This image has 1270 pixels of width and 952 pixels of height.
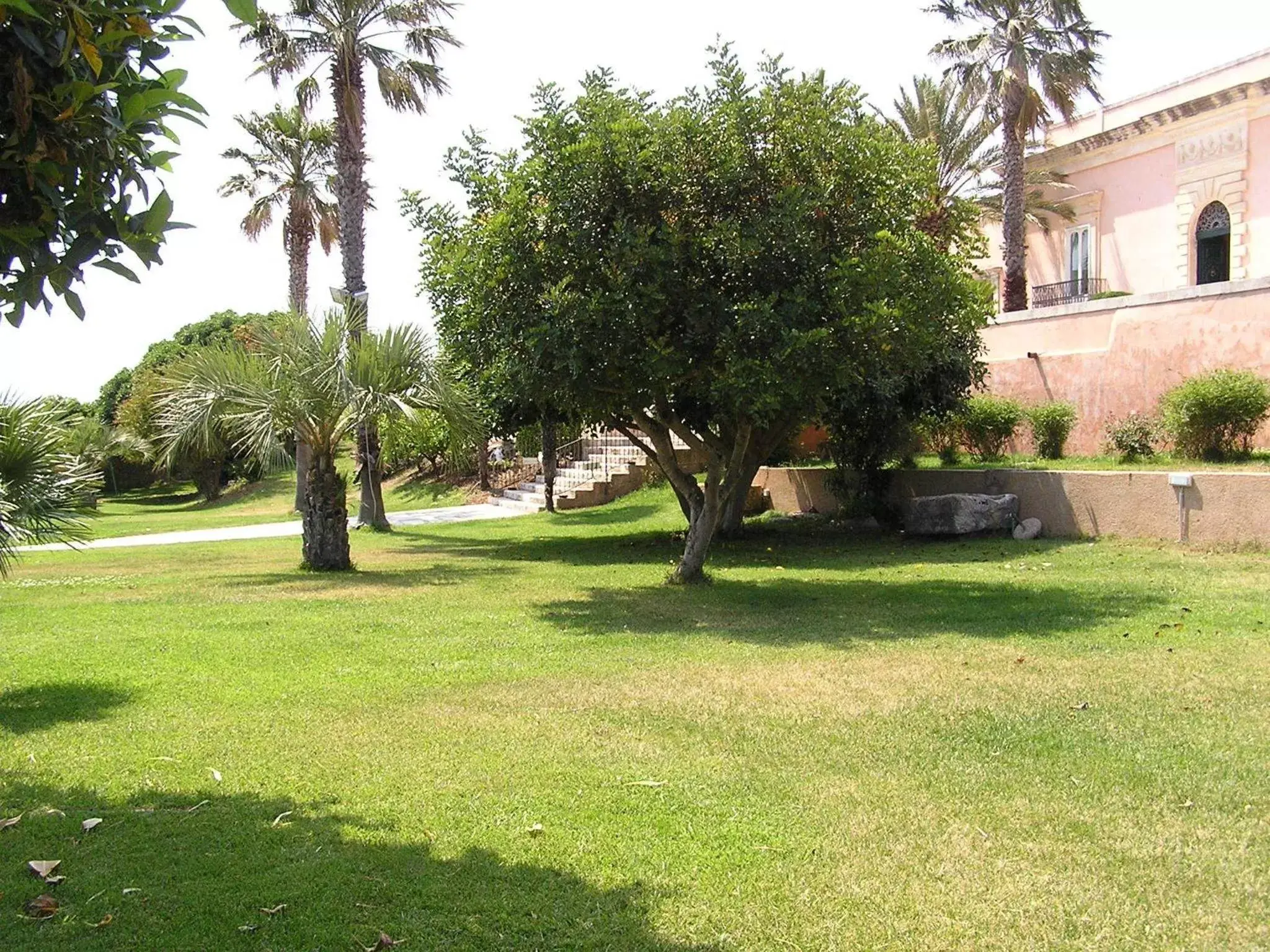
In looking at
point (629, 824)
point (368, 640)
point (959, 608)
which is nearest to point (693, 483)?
point (959, 608)

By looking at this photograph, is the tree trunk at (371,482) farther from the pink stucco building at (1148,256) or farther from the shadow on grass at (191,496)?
the shadow on grass at (191,496)

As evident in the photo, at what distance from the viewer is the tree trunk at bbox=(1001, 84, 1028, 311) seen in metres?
23.0

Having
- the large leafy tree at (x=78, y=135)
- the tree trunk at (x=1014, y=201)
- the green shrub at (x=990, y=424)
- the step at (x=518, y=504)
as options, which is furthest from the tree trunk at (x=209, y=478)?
the large leafy tree at (x=78, y=135)

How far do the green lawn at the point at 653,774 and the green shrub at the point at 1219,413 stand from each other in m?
4.35

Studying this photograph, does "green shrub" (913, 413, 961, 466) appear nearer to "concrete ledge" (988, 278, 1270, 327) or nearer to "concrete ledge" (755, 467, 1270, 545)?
"concrete ledge" (755, 467, 1270, 545)

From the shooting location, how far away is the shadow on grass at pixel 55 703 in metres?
6.35

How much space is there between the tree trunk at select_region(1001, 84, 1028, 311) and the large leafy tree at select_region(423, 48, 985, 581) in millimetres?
13173

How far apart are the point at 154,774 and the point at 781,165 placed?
8.04 meters

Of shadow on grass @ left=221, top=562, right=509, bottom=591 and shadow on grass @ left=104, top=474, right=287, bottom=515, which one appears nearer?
shadow on grass @ left=221, top=562, right=509, bottom=591

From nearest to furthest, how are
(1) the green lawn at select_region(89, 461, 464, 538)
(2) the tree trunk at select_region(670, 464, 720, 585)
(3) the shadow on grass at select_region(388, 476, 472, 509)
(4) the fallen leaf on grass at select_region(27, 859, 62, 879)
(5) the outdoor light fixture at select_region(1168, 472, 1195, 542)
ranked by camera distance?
1. (4) the fallen leaf on grass at select_region(27, 859, 62, 879)
2. (2) the tree trunk at select_region(670, 464, 720, 585)
3. (5) the outdoor light fixture at select_region(1168, 472, 1195, 542)
4. (1) the green lawn at select_region(89, 461, 464, 538)
5. (3) the shadow on grass at select_region(388, 476, 472, 509)

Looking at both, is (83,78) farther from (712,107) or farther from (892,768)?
(712,107)

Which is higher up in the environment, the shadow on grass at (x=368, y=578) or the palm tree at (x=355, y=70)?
the palm tree at (x=355, y=70)

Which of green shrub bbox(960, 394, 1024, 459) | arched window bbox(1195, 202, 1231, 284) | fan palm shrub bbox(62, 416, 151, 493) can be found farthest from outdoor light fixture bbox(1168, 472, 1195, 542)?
fan palm shrub bbox(62, 416, 151, 493)

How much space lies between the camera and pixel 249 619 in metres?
9.82
